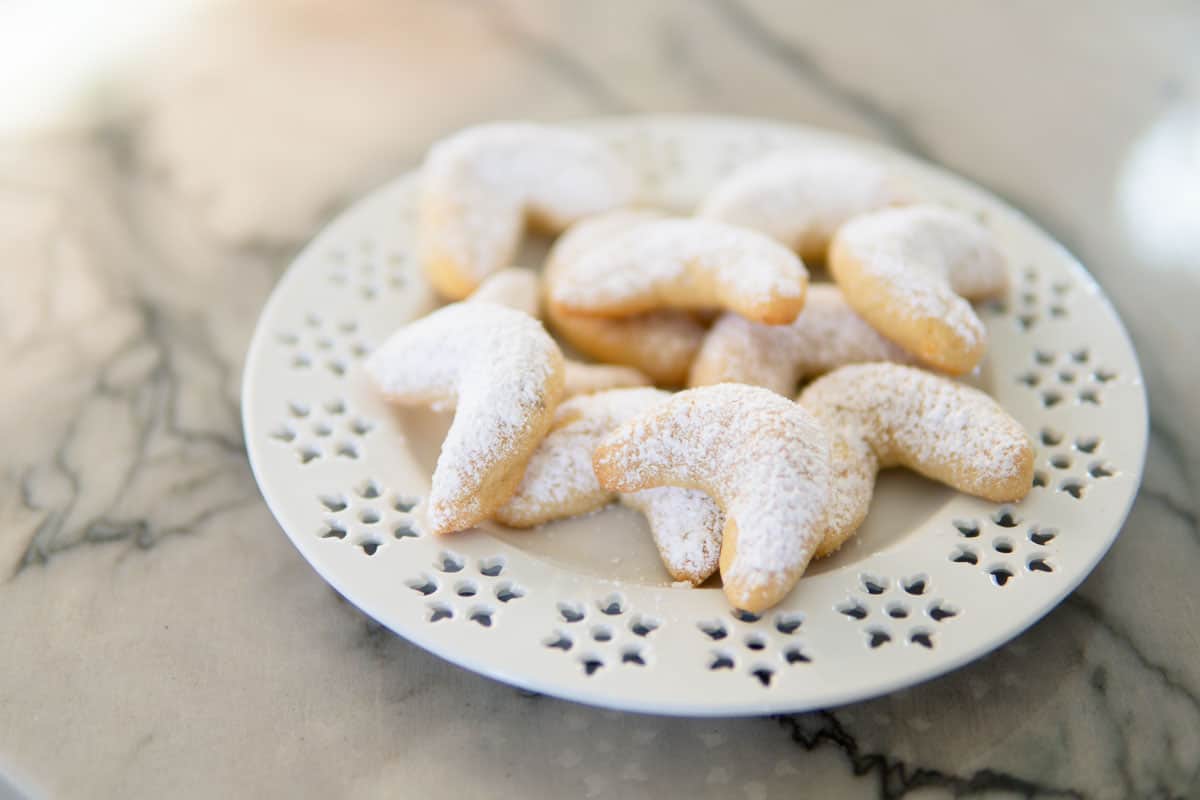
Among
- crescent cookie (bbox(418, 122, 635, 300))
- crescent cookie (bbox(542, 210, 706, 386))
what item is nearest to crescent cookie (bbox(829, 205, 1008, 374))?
crescent cookie (bbox(542, 210, 706, 386))

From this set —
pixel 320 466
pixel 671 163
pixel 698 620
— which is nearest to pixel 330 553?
pixel 320 466

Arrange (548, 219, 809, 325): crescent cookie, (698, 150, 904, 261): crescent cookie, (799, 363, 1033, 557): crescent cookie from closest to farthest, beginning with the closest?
(799, 363, 1033, 557): crescent cookie, (548, 219, 809, 325): crescent cookie, (698, 150, 904, 261): crescent cookie

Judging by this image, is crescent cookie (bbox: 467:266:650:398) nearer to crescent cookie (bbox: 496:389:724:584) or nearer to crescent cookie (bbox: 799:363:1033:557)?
crescent cookie (bbox: 496:389:724:584)

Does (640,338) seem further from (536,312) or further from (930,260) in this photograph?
(930,260)

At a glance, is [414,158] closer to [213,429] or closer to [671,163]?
[671,163]

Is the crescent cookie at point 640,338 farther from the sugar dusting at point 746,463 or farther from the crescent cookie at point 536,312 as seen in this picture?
the sugar dusting at point 746,463

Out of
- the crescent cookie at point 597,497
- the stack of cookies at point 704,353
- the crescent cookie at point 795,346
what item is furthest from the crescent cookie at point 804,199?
the crescent cookie at point 597,497

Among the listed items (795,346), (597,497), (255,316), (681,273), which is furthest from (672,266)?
(255,316)
